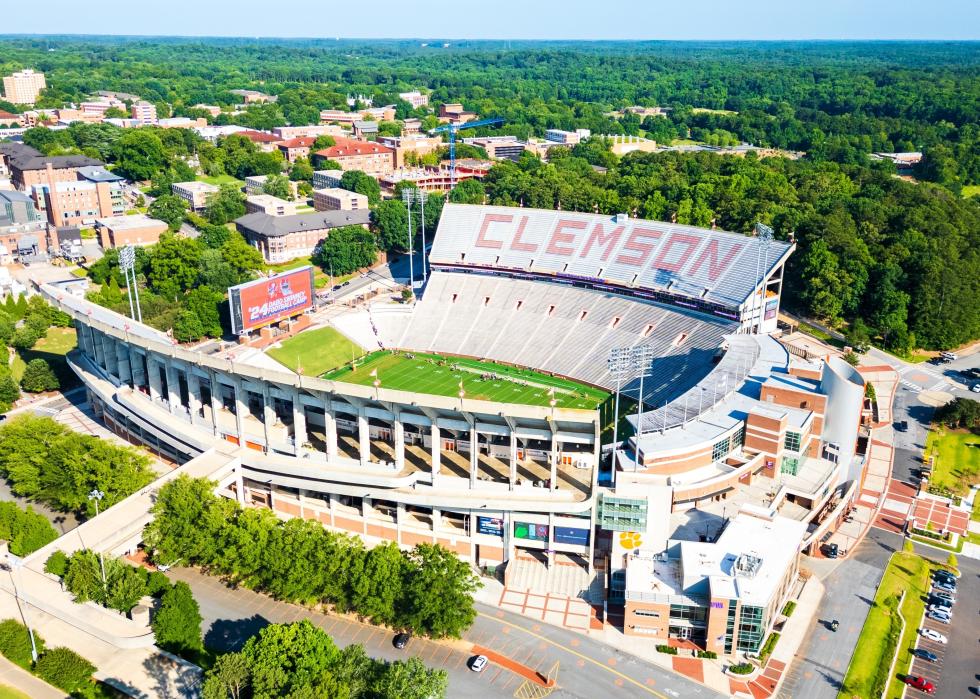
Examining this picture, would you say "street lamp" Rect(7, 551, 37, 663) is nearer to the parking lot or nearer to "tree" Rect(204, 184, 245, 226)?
the parking lot

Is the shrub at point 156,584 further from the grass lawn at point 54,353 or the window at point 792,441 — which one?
the grass lawn at point 54,353

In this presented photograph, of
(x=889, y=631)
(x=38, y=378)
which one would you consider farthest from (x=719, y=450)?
(x=38, y=378)

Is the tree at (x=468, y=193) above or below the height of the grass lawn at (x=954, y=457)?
above

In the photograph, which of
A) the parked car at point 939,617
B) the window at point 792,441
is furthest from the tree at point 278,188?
the parked car at point 939,617

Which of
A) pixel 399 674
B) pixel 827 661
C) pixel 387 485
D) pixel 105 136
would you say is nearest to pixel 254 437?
pixel 387 485

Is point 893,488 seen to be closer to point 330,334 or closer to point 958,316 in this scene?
point 958,316

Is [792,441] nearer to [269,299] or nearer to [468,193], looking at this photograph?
[269,299]
